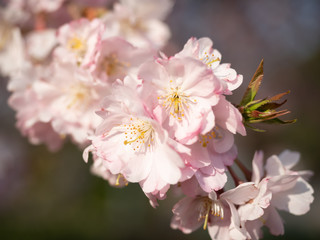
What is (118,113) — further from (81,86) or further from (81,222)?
(81,222)

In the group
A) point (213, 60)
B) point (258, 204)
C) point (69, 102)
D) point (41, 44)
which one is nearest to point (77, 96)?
point (69, 102)

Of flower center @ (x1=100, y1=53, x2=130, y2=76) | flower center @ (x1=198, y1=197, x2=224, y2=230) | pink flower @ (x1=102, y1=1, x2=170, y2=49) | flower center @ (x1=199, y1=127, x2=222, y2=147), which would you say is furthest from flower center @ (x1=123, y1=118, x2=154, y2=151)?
pink flower @ (x1=102, y1=1, x2=170, y2=49)

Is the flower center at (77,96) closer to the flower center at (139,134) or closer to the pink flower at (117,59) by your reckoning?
the pink flower at (117,59)

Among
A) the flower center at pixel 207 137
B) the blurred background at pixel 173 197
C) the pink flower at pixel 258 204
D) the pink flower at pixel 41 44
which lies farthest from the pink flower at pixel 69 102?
the blurred background at pixel 173 197

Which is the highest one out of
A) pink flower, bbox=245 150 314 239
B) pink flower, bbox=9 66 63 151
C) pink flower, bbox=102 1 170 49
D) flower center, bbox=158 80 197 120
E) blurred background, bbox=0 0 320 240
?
flower center, bbox=158 80 197 120

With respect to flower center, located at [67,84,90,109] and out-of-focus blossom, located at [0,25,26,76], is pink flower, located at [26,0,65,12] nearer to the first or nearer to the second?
out-of-focus blossom, located at [0,25,26,76]

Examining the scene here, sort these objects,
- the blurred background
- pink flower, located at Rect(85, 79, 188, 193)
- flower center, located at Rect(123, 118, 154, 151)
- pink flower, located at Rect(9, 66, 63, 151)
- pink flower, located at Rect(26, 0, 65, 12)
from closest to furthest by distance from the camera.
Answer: pink flower, located at Rect(85, 79, 188, 193) < flower center, located at Rect(123, 118, 154, 151) < pink flower, located at Rect(9, 66, 63, 151) < pink flower, located at Rect(26, 0, 65, 12) < the blurred background
